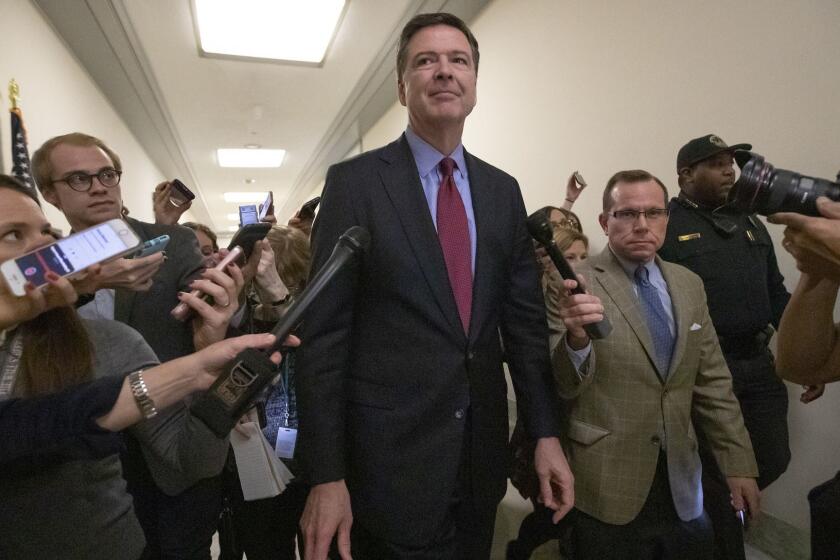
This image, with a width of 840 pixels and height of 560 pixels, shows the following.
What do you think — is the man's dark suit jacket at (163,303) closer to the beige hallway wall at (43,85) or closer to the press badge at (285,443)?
the press badge at (285,443)

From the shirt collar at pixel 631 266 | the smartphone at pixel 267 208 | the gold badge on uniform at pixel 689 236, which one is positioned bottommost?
the shirt collar at pixel 631 266

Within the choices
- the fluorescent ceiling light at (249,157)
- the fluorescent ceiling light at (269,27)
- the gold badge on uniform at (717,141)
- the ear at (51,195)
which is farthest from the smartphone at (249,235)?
the fluorescent ceiling light at (249,157)

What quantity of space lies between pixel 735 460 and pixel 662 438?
0.26 m

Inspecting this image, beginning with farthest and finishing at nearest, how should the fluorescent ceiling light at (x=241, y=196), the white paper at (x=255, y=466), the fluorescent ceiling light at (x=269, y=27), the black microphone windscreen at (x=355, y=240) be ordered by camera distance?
the fluorescent ceiling light at (x=241, y=196)
the fluorescent ceiling light at (x=269, y=27)
the white paper at (x=255, y=466)
the black microphone windscreen at (x=355, y=240)

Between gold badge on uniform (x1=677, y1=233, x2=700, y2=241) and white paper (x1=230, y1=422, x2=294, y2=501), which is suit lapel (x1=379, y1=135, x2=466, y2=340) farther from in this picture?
gold badge on uniform (x1=677, y1=233, x2=700, y2=241)

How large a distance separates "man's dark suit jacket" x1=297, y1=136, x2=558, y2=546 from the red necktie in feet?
0.08

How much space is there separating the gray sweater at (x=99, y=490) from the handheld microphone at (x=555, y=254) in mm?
770

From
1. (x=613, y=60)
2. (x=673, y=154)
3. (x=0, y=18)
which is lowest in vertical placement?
(x=673, y=154)

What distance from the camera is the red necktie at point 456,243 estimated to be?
105 centimetres

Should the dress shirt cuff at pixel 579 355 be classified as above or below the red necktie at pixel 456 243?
below

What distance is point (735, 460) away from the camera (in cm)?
138

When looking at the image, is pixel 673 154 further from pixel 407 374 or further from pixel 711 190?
pixel 407 374

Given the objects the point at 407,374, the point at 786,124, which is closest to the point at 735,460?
the point at 407,374

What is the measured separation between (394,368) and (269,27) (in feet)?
10.9
